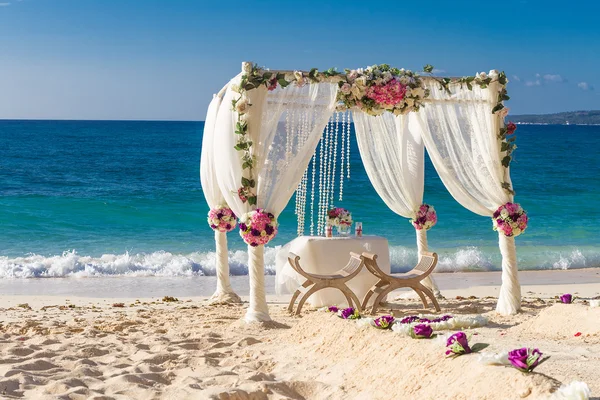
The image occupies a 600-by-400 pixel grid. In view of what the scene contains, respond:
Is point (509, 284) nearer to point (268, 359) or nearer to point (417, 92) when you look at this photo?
point (417, 92)

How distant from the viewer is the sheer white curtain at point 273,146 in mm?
7254

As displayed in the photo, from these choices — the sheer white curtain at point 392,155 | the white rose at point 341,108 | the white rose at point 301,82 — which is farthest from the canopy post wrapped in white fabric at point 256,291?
the sheer white curtain at point 392,155

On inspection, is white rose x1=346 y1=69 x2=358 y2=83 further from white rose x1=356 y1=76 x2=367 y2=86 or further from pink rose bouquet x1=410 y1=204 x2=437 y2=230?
pink rose bouquet x1=410 y1=204 x2=437 y2=230

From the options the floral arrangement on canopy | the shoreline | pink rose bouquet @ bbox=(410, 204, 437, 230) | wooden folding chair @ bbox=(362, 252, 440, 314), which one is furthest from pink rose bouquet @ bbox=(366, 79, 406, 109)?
the shoreline

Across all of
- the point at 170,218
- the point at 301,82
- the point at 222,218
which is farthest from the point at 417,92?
the point at 170,218

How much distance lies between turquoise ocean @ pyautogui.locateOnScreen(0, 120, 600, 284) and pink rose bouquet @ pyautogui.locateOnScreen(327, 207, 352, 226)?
4.16 metres

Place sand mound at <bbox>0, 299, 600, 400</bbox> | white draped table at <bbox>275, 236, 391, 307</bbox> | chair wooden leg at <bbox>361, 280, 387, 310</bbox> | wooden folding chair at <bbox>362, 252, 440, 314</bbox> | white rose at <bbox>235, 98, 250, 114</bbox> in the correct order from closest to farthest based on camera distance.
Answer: sand mound at <bbox>0, 299, 600, 400</bbox>
white rose at <bbox>235, 98, 250, 114</bbox>
wooden folding chair at <bbox>362, 252, 440, 314</bbox>
chair wooden leg at <bbox>361, 280, 387, 310</bbox>
white draped table at <bbox>275, 236, 391, 307</bbox>

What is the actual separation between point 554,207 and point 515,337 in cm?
1787

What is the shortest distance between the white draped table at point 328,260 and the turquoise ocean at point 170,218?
4.03m

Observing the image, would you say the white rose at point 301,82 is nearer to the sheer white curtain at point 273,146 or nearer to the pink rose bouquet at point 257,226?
the sheer white curtain at point 273,146

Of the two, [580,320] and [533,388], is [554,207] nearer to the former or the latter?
[580,320]

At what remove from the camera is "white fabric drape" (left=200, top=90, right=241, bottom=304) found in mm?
8422

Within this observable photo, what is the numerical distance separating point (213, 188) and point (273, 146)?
5.49ft

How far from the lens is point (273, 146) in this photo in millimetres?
7320
